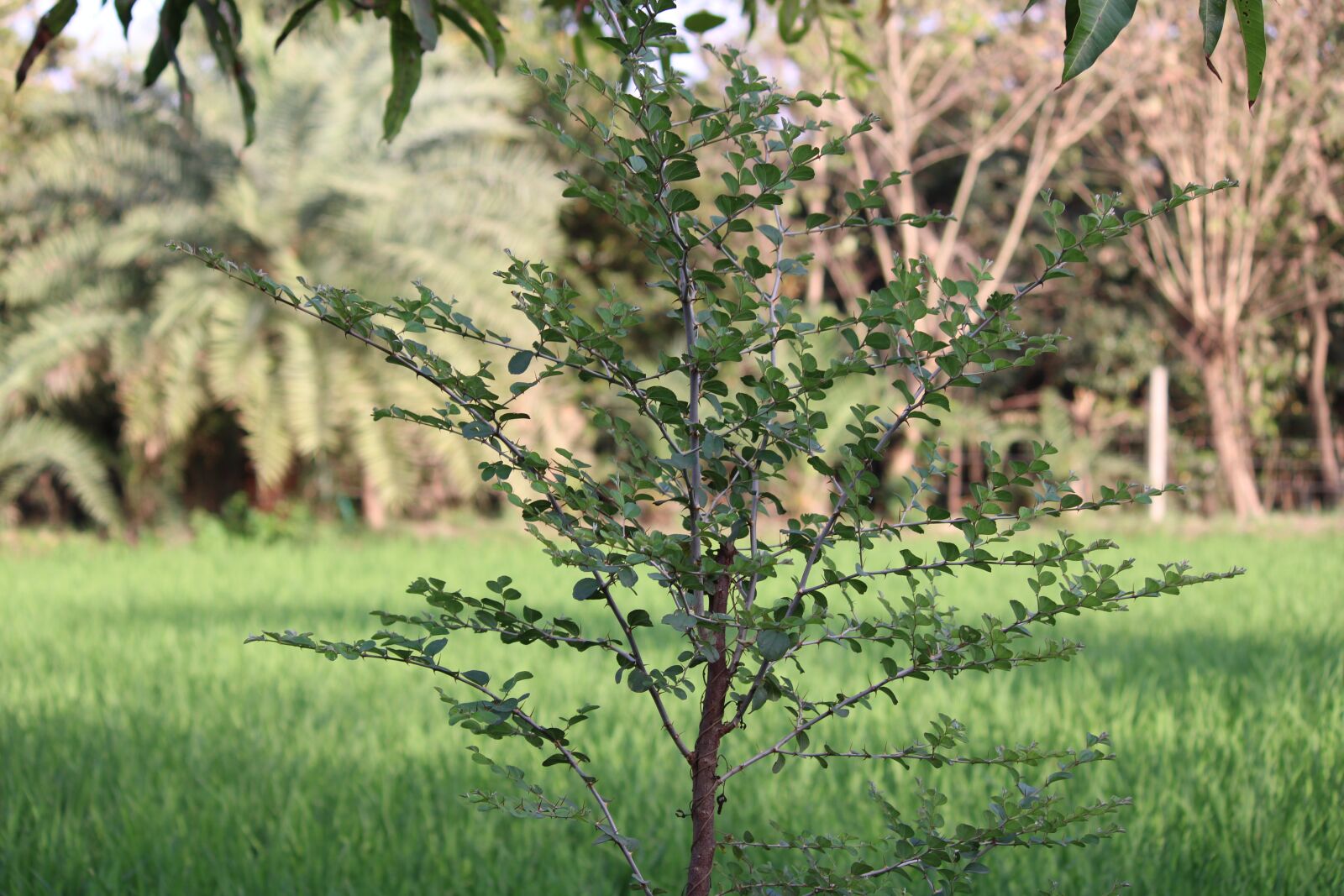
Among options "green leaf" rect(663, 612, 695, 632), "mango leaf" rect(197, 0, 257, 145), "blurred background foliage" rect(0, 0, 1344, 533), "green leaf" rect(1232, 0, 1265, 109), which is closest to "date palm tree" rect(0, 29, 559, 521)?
"blurred background foliage" rect(0, 0, 1344, 533)

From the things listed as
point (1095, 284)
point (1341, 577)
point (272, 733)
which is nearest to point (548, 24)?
point (1095, 284)

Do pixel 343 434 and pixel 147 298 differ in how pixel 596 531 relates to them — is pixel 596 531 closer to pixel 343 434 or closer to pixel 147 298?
pixel 343 434

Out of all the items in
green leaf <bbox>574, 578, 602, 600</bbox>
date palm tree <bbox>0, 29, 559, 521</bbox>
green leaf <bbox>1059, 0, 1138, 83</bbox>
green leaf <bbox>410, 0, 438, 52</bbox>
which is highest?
date palm tree <bbox>0, 29, 559, 521</bbox>

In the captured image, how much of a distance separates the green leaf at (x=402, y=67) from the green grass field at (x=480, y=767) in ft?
4.30

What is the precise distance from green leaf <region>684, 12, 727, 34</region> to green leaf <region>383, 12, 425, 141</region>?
1.41ft

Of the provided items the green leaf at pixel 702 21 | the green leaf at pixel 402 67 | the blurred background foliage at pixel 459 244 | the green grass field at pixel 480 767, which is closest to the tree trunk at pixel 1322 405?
the blurred background foliage at pixel 459 244

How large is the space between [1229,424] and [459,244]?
21.7ft

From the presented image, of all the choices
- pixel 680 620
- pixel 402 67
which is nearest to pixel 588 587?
pixel 680 620

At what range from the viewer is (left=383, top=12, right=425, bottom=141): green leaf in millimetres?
1806

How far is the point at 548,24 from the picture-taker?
417 inches

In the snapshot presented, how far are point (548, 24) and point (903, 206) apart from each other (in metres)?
3.54

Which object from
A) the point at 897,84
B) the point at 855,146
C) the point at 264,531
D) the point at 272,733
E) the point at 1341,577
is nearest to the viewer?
the point at 272,733

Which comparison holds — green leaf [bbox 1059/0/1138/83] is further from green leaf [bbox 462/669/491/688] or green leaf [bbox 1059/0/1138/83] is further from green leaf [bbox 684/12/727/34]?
green leaf [bbox 684/12/727/34]

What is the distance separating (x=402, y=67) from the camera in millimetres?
1823
